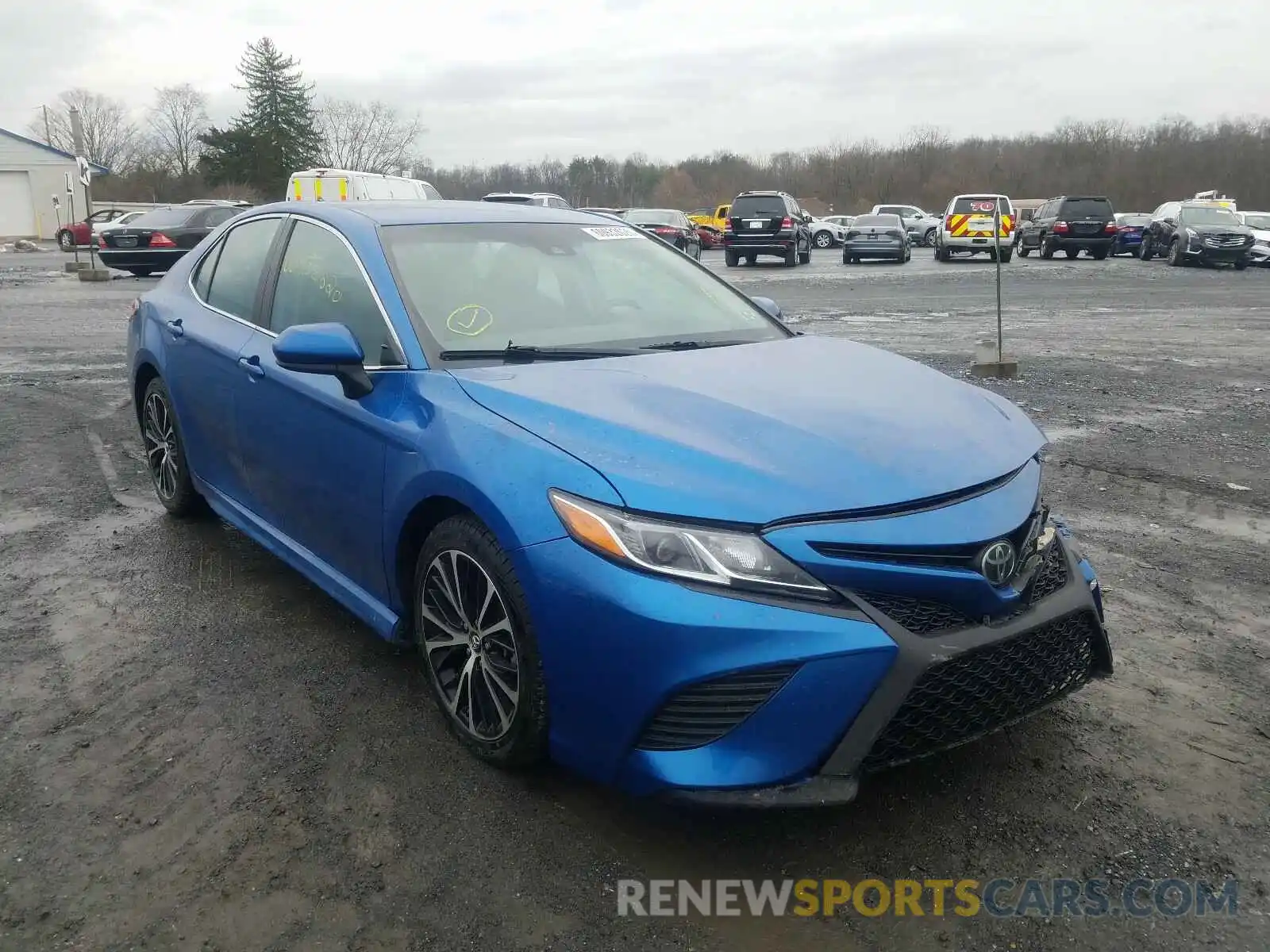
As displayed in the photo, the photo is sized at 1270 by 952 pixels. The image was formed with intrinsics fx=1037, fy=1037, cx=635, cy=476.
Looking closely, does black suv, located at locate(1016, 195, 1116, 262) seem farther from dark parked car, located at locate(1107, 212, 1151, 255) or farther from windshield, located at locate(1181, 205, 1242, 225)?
windshield, located at locate(1181, 205, 1242, 225)

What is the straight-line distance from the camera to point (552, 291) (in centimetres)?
383

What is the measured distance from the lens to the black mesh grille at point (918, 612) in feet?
7.97

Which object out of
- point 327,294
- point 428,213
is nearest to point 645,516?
point 327,294

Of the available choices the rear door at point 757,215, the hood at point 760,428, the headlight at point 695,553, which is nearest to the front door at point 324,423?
the hood at point 760,428

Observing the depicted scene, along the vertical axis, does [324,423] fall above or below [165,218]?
below

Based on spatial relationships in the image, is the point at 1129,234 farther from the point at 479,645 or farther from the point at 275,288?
the point at 479,645

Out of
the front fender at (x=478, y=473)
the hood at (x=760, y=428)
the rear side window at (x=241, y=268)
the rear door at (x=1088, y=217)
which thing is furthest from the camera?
the rear door at (x=1088, y=217)

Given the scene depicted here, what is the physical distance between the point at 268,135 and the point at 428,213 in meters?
72.8

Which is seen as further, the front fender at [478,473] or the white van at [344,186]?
the white van at [344,186]

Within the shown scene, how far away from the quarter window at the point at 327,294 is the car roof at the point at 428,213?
10cm

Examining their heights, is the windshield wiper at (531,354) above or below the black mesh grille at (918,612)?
above

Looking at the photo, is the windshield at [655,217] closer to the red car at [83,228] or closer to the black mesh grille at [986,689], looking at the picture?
the red car at [83,228]

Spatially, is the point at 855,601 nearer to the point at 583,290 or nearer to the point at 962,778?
the point at 962,778

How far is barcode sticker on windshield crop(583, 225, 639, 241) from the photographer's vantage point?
4.32 metres
